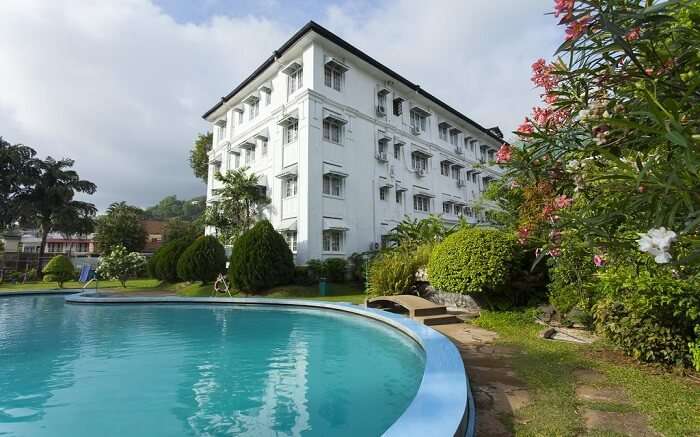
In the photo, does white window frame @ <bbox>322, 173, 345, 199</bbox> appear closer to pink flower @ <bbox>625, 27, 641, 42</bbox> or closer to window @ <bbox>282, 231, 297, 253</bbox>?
window @ <bbox>282, 231, 297, 253</bbox>

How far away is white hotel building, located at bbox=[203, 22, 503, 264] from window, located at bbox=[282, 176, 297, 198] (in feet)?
0.18

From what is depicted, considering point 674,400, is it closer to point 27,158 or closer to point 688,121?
point 688,121

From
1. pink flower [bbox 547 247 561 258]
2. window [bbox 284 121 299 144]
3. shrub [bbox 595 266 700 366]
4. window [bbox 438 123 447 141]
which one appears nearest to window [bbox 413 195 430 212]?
window [bbox 438 123 447 141]

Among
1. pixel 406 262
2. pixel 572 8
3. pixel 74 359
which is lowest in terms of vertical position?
pixel 74 359

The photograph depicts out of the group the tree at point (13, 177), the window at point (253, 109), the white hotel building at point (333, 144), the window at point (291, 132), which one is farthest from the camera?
the tree at point (13, 177)

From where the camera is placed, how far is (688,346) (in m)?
4.40

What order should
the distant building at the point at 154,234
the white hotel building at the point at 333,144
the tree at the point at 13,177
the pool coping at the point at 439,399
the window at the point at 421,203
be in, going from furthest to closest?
the distant building at the point at 154,234 → the tree at the point at 13,177 → the window at the point at 421,203 → the white hotel building at the point at 333,144 → the pool coping at the point at 439,399

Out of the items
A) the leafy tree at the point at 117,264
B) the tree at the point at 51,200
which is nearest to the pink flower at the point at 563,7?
the leafy tree at the point at 117,264

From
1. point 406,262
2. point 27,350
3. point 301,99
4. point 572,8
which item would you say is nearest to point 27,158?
point 301,99

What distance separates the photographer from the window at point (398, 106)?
77.7ft

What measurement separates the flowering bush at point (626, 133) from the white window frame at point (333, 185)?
15639 millimetres

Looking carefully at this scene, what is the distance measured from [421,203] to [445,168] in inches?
183

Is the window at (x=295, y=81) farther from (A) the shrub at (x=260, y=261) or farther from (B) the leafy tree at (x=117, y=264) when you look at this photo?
(B) the leafy tree at (x=117, y=264)

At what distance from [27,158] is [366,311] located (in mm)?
37304
